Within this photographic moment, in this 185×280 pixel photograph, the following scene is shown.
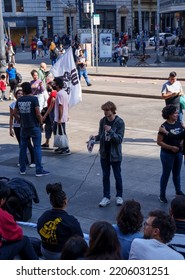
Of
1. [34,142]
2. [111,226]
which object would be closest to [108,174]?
[34,142]

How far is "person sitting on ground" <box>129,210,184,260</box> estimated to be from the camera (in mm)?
3938

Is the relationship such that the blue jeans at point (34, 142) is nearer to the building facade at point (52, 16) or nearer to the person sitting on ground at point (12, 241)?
the person sitting on ground at point (12, 241)

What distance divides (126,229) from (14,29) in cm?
5570

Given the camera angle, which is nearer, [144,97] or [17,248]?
[17,248]

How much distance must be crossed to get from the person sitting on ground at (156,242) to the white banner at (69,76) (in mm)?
7004

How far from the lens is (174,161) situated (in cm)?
761

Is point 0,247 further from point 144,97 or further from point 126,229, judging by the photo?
point 144,97

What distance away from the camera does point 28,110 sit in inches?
353

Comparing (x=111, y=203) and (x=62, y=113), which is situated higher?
(x=62, y=113)

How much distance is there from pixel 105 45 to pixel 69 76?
72.1ft

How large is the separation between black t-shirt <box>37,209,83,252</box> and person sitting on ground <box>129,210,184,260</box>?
0.94 metres

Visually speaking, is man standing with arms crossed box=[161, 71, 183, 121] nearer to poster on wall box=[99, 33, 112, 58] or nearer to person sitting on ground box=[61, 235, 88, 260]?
person sitting on ground box=[61, 235, 88, 260]

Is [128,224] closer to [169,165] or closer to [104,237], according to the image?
[104,237]
